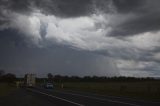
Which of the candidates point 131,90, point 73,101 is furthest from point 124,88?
point 73,101

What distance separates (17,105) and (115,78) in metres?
163

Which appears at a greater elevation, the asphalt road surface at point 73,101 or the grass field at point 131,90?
the grass field at point 131,90

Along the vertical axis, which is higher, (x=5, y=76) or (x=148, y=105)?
(x=5, y=76)

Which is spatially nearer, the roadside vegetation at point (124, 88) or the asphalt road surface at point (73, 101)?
the asphalt road surface at point (73, 101)

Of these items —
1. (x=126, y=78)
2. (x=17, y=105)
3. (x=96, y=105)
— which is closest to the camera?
(x=96, y=105)

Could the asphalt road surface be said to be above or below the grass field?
below

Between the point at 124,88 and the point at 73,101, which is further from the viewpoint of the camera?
the point at 124,88

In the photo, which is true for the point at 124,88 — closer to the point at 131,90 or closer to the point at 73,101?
the point at 131,90

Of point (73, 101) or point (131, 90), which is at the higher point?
point (131, 90)

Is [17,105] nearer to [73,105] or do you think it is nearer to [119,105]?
[73,105]

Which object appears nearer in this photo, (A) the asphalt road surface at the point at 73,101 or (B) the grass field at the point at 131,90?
(A) the asphalt road surface at the point at 73,101

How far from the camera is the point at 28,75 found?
8831 cm

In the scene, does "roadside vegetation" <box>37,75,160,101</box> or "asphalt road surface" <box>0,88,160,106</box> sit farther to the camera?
"roadside vegetation" <box>37,75,160,101</box>

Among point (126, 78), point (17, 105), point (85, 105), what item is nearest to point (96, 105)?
point (85, 105)
